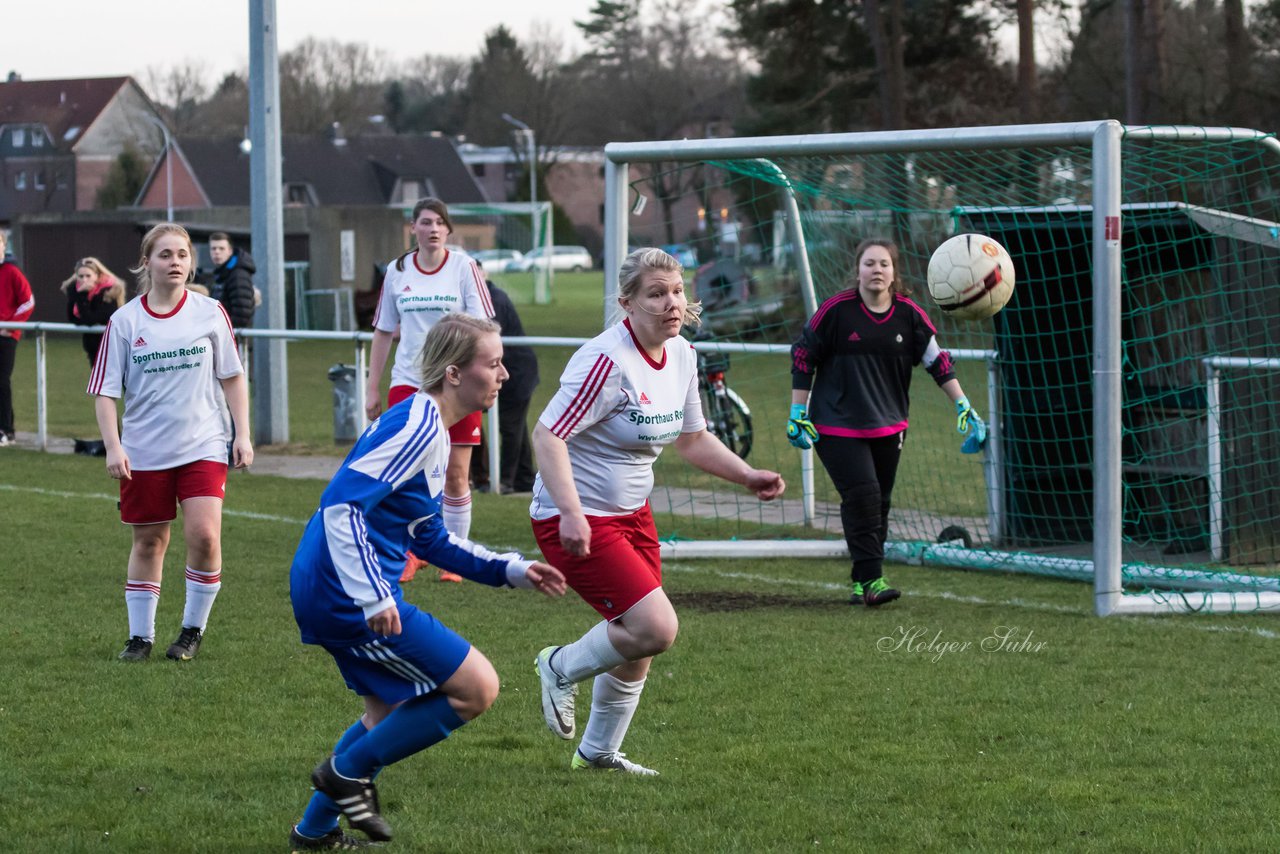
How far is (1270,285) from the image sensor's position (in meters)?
9.02

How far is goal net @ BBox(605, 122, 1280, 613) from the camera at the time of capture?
7.71 m

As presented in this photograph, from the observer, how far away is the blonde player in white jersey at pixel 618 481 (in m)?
4.73

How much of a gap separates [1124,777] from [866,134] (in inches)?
178

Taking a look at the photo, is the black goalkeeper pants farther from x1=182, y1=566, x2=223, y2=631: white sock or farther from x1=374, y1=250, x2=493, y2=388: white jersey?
x1=182, y1=566, x2=223, y2=631: white sock

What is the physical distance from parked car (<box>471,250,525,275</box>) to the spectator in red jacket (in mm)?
44112

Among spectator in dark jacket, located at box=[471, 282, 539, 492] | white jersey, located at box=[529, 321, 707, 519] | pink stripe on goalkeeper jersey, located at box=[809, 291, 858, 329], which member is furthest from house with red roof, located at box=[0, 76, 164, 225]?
white jersey, located at box=[529, 321, 707, 519]

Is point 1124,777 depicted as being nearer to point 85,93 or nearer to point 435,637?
point 435,637

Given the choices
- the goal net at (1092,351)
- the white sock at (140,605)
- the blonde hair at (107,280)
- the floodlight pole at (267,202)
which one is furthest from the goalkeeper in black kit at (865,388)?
the blonde hair at (107,280)

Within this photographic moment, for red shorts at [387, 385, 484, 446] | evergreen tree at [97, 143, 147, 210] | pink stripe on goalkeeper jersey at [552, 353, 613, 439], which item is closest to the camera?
pink stripe on goalkeeper jersey at [552, 353, 613, 439]

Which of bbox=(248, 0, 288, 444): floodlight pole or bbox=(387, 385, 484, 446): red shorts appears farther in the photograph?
bbox=(248, 0, 288, 444): floodlight pole

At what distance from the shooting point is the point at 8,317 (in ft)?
53.2

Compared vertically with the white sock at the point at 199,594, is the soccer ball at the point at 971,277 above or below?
above

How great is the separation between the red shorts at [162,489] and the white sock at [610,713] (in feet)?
7.93

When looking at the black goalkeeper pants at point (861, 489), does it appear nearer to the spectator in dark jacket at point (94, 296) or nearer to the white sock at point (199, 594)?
the white sock at point (199, 594)
